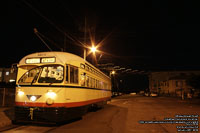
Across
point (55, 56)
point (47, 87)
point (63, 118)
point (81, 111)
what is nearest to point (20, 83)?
point (47, 87)

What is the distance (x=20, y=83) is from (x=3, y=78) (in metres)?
48.1

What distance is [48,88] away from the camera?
727 centimetres

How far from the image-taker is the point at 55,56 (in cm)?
783

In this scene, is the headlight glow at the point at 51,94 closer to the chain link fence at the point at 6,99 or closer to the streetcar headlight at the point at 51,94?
the streetcar headlight at the point at 51,94

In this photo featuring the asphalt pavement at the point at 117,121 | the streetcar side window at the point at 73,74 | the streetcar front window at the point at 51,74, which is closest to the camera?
the asphalt pavement at the point at 117,121

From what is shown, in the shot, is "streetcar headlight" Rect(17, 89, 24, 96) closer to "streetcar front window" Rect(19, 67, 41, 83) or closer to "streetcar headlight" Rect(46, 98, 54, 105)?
"streetcar front window" Rect(19, 67, 41, 83)

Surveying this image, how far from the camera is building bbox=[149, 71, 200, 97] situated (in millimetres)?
60569

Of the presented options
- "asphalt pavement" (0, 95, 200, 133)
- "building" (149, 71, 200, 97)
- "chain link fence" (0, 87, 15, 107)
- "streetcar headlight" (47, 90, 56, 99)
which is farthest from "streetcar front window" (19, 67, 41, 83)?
"building" (149, 71, 200, 97)

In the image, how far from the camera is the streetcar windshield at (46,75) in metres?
7.51

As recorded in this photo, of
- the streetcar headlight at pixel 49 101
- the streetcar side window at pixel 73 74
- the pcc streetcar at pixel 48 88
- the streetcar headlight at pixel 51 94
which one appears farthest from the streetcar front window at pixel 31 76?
the streetcar side window at pixel 73 74

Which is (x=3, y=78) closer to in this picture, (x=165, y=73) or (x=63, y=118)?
(x=63, y=118)

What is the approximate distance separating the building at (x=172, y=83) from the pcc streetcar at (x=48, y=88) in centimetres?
3830

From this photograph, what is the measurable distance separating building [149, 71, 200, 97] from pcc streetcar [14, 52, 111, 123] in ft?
126

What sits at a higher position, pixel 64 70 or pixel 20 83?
pixel 64 70
